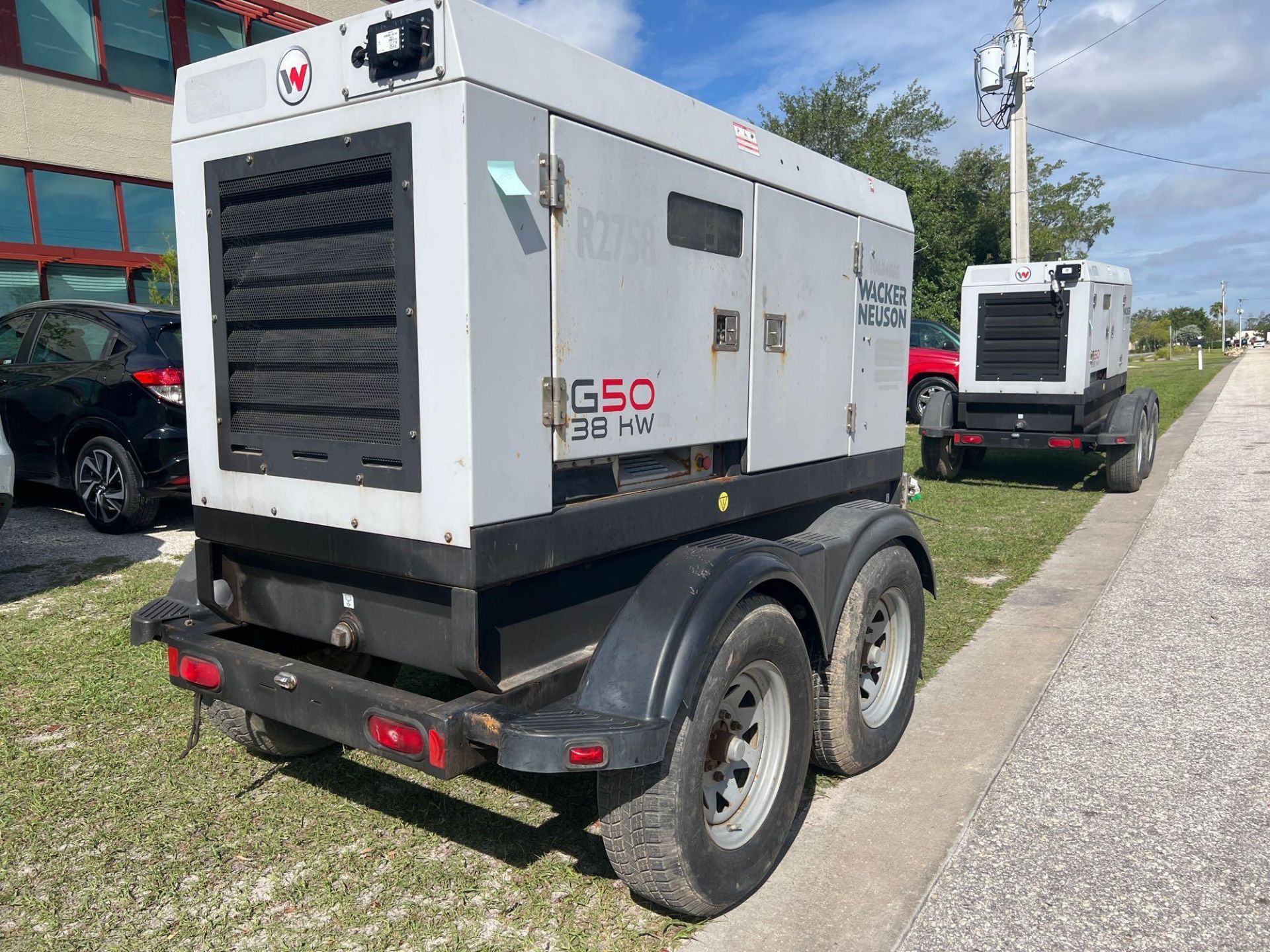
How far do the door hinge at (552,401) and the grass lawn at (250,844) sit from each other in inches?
58.4

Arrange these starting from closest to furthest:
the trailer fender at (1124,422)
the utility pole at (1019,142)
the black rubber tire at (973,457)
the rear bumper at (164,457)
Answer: the rear bumper at (164,457), the trailer fender at (1124,422), the black rubber tire at (973,457), the utility pole at (1019,142)

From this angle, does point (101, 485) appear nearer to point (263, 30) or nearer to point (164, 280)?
point (164, 280)

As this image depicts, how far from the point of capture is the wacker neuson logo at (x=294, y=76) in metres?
2.59

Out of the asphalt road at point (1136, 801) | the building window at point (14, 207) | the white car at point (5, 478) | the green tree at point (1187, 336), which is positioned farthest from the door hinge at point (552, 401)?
the green tree at point (1187, 336)

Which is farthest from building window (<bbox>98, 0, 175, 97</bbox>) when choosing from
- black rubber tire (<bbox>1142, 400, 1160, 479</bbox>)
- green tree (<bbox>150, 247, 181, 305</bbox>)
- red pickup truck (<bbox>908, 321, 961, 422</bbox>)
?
black rubber tire (<bbox>1142, 400, 1160, 479</bbox>)

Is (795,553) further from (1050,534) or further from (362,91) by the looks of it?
(1050,534)

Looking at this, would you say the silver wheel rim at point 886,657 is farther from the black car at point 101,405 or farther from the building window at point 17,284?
the building window at point 17,284

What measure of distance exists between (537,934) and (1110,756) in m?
2.60

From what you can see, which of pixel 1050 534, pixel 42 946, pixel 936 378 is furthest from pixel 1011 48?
pixel 42 946

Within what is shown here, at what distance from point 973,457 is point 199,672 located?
11.0 meters

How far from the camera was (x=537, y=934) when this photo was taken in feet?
8.91

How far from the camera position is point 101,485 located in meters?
7.01

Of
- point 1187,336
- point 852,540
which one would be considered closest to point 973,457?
point 852,540

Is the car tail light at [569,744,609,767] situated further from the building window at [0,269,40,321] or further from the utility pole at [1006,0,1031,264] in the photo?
the utility pole at [1006,0,1031,264]
